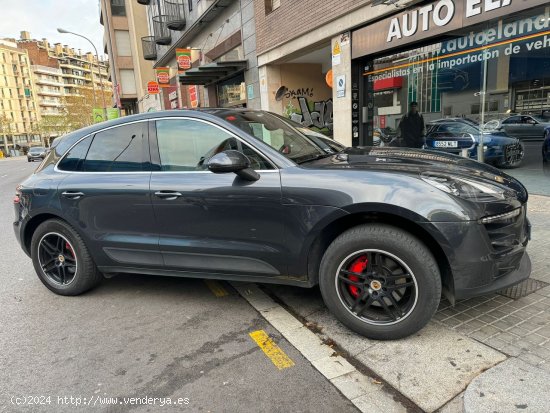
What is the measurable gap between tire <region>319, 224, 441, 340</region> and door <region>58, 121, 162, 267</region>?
163 centimetres

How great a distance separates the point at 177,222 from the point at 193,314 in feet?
2.78

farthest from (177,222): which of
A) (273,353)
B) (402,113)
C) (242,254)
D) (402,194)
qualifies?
(402,113)

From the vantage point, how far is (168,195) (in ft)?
10.9

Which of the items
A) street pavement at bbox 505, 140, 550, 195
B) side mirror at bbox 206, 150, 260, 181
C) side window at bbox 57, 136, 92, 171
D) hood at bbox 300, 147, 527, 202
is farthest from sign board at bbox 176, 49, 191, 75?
side mirror at bbox 206, 150, 260, 181

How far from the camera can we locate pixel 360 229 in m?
2.80

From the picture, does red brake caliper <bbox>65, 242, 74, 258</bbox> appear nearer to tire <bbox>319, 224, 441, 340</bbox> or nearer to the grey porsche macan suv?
the grey porsche macan suv

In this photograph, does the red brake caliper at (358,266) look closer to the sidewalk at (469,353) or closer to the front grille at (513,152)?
the sidewalk at (469,353)

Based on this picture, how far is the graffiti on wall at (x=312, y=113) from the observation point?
13375 millimetres

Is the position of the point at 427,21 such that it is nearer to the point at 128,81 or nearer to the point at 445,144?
the point at 445,144

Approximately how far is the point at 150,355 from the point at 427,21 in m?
7.32

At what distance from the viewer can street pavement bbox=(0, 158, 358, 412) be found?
7.86 feet

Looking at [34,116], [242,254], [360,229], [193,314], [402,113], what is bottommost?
[193,314]

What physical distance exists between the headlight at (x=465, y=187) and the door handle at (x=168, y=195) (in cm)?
192

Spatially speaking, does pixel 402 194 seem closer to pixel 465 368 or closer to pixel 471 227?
pixel 471 227
